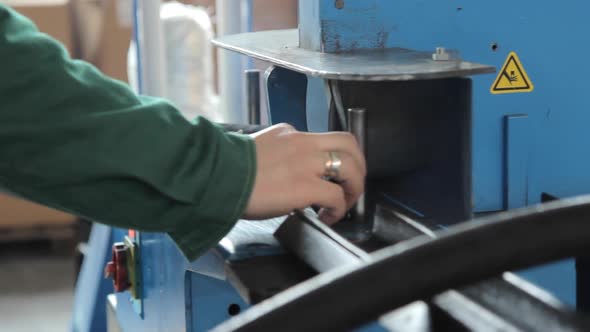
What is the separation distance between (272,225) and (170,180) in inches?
8.6

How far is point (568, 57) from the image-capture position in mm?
1131

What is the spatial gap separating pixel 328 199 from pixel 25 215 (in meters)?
2.83

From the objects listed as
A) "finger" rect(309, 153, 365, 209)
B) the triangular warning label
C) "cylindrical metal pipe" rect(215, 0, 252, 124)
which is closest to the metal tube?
"cylindrical metal pipe" rect(215, 0, 252, 124)

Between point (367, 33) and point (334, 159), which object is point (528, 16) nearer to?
point (367, 33)

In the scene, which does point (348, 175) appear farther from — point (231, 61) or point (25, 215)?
point (25, 215)

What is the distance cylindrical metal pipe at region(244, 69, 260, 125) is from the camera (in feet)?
4.45

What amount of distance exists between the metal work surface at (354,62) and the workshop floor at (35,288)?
205 centimetres

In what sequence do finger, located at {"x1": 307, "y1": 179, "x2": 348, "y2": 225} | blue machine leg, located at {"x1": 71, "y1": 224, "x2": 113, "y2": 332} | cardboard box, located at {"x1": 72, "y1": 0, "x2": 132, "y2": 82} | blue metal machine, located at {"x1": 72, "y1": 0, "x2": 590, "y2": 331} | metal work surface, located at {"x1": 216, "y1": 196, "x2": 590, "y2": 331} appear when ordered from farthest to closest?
cardboard box, located at {"x1": 72, "y1": 0, "x2": 132, "y2": 82} < blue machine leg, located at {"x1": 71, "y1": 224, "x2": 113, "y2": 332} < blue metal machine, located at {"x1": 72, "y1": 0, "x2": 590, "y2": 331} < finger, located at {"x1": 307, "y1": 179, "x2": 348, "y2": 225} < metal work surface, located at {"x1": 216, "y1": 196, "x2": 590, "y2": 331}

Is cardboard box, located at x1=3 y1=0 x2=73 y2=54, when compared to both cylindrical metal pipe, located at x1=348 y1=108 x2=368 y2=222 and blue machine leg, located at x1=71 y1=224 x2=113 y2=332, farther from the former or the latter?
cylindrical metal pipe, located at x1=348 y1=108 x2=368 y2=222

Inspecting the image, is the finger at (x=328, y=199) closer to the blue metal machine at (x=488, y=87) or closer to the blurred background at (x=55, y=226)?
the blue metal machine at (x=488, y=87)

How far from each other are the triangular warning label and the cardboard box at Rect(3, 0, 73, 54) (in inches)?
103

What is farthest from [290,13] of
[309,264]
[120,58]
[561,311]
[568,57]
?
[561,311]

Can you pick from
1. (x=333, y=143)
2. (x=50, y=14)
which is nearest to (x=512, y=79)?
(x=333, y=143)

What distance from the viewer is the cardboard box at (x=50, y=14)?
11.2 feet
